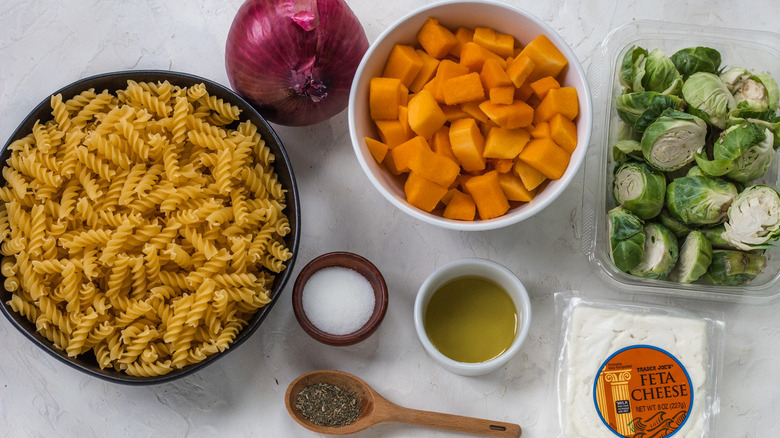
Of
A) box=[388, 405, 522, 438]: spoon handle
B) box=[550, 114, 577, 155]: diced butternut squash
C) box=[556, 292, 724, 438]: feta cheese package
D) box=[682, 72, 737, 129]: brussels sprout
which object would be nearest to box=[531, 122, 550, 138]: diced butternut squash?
box=[550, 114, 577, 155]: diced butternut squash

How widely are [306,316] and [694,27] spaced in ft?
4.70

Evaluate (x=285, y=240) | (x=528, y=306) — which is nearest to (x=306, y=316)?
(x=285, y=240)

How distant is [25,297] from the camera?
66.6 inches

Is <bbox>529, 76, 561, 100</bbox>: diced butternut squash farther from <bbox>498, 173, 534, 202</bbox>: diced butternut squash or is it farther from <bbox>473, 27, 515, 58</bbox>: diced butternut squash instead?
<bbox>498, 173, 534, 202</bbox>: diced butternut squash

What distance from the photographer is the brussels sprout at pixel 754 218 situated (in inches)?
68.8

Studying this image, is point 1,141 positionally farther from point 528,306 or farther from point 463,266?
point 528,306

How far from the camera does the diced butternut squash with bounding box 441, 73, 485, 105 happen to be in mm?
1648

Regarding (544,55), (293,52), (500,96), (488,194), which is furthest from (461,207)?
(293,52)

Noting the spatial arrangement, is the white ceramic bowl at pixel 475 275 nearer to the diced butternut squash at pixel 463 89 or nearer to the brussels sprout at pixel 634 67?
the diced butternut squash at pixel 463 89

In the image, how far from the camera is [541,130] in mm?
1693

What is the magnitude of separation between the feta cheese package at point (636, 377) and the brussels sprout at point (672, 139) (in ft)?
1.47

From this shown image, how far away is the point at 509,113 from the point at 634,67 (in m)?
0.52

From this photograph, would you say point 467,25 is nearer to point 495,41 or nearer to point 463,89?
point 495,41

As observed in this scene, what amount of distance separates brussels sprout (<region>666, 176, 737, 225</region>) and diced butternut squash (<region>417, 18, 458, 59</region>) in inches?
29.3
